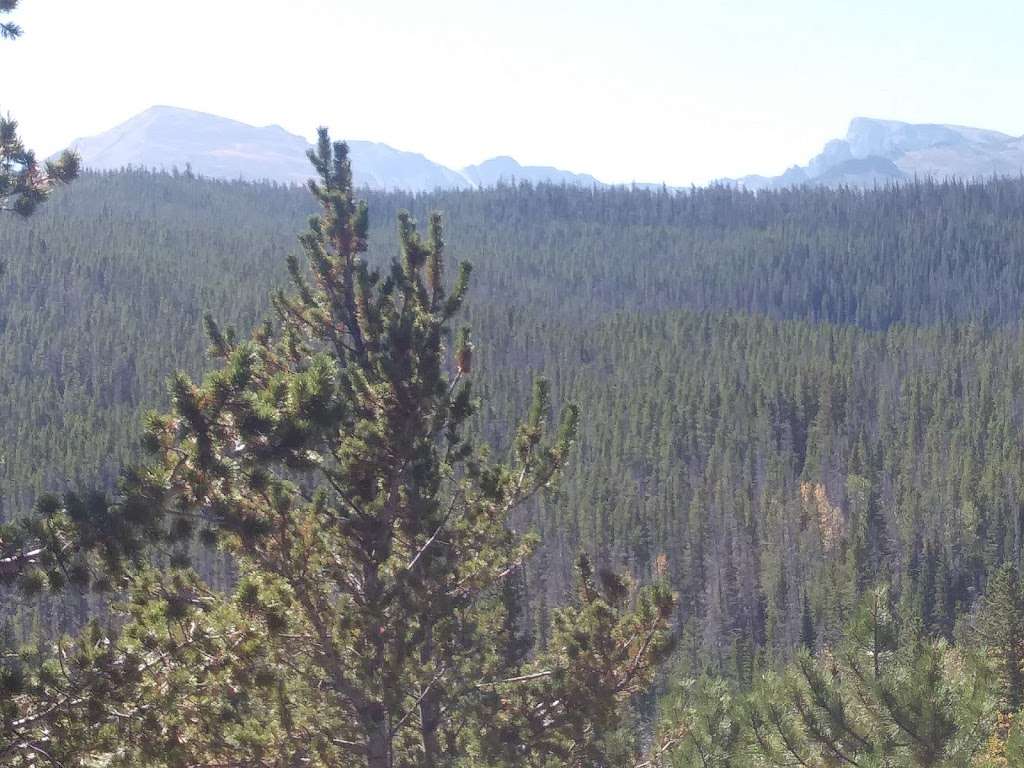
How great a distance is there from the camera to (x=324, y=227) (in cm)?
1402

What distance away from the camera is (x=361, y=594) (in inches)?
503

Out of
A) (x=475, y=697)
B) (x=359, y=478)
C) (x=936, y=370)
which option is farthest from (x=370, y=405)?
(x=936, y=370)

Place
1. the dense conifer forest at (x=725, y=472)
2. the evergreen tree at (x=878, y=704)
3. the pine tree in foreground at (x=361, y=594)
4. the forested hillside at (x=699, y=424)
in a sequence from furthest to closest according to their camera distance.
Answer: the forested hillside at (x=699, y=424) → the dense conifer forest at (x=725, y=472) → the evergreen tree at (x=878, y=704) → the pine tree in foreground at (x=361, y=594)

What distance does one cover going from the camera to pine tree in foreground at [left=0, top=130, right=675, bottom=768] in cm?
846

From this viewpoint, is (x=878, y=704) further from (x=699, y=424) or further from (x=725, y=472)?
(x=699, y=424)

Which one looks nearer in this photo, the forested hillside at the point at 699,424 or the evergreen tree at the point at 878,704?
the evergreen tree at the point at 878,704

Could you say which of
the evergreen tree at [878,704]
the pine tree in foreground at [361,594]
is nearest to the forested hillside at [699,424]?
the pine tree in foreground at [361,594]

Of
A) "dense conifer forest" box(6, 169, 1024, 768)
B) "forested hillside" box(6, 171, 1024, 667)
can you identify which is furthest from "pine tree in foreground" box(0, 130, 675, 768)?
"forested hillside" box(6, 171, 1024, 667)

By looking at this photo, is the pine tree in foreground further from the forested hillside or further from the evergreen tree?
the forested hillside

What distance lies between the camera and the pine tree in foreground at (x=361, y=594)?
8461 mm

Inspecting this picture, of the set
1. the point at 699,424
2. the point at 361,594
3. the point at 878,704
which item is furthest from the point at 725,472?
the point at 878,704

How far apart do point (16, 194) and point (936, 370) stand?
130 meters

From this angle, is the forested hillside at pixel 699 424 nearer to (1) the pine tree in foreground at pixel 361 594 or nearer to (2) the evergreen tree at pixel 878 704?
(1) the pine tree in foreground at pixel 361 594

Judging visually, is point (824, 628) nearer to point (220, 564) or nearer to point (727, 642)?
point (727, 642)
